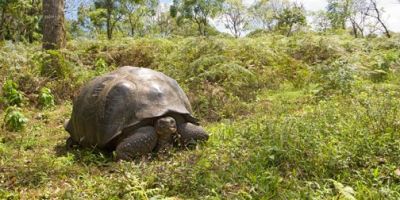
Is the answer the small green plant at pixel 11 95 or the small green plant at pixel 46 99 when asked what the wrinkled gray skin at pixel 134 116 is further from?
the small green plant at pixel 11 95

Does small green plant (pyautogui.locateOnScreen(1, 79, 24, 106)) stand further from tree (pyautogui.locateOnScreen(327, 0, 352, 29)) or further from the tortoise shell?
tree (pyautogui.locateOnScreen(327, 0, 352, 29))

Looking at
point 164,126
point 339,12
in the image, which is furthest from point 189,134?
point 339,12

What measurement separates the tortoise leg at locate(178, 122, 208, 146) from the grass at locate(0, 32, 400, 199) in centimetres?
Answer: 15

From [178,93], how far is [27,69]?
5.22 metres

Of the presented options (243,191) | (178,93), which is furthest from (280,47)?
(243,191)

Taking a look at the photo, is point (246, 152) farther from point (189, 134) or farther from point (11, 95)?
point (11, 95)

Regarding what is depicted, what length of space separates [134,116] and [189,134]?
2.20 ft

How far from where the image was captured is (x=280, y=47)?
40.3ft

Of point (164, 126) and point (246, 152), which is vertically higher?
point (164, 126)

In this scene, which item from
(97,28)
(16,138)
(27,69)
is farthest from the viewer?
(97,28)

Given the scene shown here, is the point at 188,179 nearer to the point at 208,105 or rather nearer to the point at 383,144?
the point at 383,144

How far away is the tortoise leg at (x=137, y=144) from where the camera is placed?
15.8 feet

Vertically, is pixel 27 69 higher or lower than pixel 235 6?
lower

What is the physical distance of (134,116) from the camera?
4.96 meters
